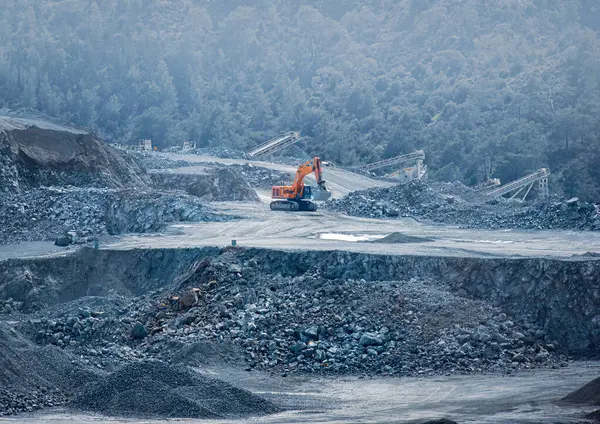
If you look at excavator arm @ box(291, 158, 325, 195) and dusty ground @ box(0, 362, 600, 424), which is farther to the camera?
excavator arm @ box(291, 158, 325, 195)

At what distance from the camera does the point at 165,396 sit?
2098 cm

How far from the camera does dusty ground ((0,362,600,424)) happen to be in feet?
65.2

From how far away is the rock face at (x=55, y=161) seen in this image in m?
46.7

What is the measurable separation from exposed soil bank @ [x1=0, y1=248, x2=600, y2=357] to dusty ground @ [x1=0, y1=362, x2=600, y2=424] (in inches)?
69.0

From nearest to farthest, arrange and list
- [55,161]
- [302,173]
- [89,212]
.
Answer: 1. [89,212]
2. [302,173]
3. [55,161]

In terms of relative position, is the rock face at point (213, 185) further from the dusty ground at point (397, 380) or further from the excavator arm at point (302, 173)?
the dusty ground at point (397, 380)

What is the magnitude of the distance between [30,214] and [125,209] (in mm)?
3471

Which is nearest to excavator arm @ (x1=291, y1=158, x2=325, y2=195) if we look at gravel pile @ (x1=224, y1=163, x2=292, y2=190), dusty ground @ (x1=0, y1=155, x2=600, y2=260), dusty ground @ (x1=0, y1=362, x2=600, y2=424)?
dusty ground @ (x1=0, y1=155, x2=600, y2=260)

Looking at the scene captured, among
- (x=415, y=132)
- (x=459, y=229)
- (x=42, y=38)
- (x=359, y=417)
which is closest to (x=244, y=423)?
(x=359, y=417)

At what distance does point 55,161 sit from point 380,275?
21850 millimetres

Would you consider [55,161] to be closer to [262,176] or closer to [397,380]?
[262,176]

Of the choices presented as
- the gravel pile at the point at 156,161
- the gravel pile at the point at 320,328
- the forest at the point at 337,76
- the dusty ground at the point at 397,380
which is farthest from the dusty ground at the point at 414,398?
the forest at the point at 337,76

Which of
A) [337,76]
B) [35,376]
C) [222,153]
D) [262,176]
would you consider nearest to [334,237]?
[35,376]

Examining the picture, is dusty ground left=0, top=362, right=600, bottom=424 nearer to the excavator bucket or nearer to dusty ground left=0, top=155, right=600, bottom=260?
dusty ground left=0, top=155, right=600, bottom=260
